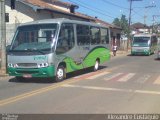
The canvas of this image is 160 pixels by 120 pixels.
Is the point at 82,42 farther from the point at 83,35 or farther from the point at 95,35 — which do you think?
the point at 95,35

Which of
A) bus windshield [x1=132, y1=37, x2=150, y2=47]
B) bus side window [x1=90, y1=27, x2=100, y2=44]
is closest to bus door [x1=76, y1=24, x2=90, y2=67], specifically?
bus side window [x1=90, y1=27, x2=100, y2=44]

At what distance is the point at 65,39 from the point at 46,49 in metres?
1.51

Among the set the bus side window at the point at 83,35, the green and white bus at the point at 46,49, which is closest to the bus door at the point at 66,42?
the green and white bus at the point at 46,49

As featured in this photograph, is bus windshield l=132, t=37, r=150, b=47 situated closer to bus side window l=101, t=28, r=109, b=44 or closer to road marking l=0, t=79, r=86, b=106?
bus side window l=101, t=28, r=109, b=44

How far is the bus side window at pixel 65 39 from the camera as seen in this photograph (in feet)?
51.9

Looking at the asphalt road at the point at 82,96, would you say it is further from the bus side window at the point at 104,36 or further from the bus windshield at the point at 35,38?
the bus side window at the point at 104,36

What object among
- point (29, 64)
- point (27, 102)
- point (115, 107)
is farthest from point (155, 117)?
point (29, 64)

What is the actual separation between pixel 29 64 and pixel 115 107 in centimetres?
608

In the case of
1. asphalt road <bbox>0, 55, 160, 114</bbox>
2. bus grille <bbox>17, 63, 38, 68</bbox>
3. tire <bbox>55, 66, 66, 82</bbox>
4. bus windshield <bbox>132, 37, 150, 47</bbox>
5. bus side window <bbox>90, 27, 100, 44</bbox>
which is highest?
bus side window <bbox>90, 27, 100, 44</bbox>

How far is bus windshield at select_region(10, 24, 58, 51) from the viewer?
1540cm

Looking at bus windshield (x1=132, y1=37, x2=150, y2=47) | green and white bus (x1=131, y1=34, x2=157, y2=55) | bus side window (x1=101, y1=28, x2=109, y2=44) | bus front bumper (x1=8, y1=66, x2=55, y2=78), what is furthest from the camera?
bus windshield (x1=132, y1=37, x2=150, y2=47)

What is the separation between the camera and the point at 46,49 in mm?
15188

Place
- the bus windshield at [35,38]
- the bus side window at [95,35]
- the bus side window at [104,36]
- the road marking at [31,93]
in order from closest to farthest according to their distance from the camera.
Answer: the road marking at [31,93]
the bus windshield at [35,38]
the bus side window at [95,35]
the bus side window at [104,36]

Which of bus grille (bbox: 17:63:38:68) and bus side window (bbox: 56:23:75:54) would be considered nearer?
bus grille (bbox: 17:63:38:68)
